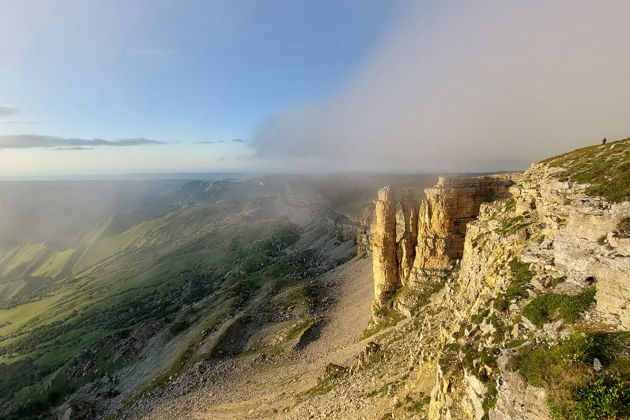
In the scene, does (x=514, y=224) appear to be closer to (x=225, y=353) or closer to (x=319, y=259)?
(x=225, y=353)

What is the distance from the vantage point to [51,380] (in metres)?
126

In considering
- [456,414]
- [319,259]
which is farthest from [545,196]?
[319,259]

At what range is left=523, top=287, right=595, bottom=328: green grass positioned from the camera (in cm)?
1906

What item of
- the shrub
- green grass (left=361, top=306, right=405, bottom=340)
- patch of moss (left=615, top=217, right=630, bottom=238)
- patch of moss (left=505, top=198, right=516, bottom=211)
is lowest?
green grass (left=361, top=306, right=405, bottom=340)

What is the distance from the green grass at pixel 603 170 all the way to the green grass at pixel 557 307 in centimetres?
795

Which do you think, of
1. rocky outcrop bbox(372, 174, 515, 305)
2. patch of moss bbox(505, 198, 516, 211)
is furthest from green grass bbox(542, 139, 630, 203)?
rocky outcrop bbox(372, 174, 515, 305)

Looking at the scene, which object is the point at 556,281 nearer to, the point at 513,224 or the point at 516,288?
the point at 516,288

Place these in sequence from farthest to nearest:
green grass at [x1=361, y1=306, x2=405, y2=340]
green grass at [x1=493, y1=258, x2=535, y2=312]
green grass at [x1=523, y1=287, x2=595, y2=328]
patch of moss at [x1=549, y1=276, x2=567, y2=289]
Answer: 1. green grass at [x1=361, y1=306, x2=405, y2=340]
2. green grass at [x1=493, y1=258, x2=535, y2=312]
3. patch of moss at [x1=549, y1=276, x2=567, y2=289]
4. green grass at [x1=523, y1=287, x2=595, y2=328]

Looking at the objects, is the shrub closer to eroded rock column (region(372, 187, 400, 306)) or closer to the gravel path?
the gravel path

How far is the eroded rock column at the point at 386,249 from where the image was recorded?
71.0 m

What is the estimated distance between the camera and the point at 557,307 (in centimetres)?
2009

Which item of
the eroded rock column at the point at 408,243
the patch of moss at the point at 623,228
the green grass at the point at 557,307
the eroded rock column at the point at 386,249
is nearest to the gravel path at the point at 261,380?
the eroded rock column at the point at 386,249

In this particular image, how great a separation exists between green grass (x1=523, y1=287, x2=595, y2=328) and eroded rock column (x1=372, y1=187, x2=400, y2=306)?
163 ft

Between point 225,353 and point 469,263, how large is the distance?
60.7 meters
